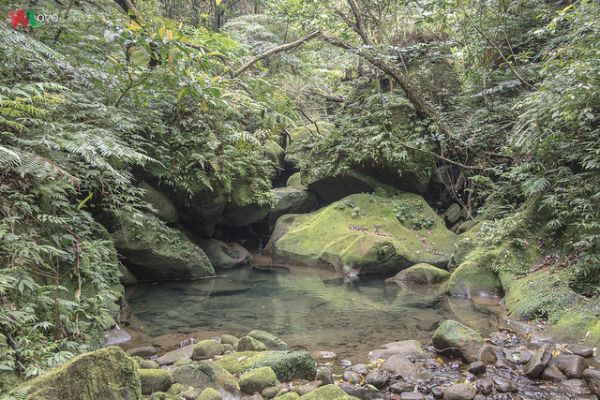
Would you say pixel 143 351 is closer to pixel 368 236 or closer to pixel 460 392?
pixel 460 392

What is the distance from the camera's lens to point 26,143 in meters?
4.36

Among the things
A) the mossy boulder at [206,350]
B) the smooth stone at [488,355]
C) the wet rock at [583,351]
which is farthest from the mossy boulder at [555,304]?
the mossy boulder at [206,350]

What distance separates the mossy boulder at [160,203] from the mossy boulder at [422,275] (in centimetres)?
550

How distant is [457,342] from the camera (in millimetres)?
5418

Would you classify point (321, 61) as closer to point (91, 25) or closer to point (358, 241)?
point (358, 241)

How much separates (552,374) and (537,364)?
167mm

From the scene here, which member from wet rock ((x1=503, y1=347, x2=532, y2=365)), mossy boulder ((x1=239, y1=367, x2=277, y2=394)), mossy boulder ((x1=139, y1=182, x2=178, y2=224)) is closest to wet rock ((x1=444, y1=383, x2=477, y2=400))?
wet rock ((x1=503, y1=347, x2=532, y2=365))

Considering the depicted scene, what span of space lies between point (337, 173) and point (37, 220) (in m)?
10.8

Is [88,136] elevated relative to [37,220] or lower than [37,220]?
elevated

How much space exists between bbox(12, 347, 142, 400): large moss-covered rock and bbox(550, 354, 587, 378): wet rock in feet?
14.5

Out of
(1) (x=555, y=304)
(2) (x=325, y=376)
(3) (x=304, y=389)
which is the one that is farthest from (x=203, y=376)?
(1) (x=555, y=304)

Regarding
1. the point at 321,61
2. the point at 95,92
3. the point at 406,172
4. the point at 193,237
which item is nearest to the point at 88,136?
the point at 95,92

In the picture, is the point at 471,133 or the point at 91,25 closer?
the point at 91,25

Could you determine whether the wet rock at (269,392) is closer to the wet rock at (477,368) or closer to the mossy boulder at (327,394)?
the mossy boulder at (327,394)
